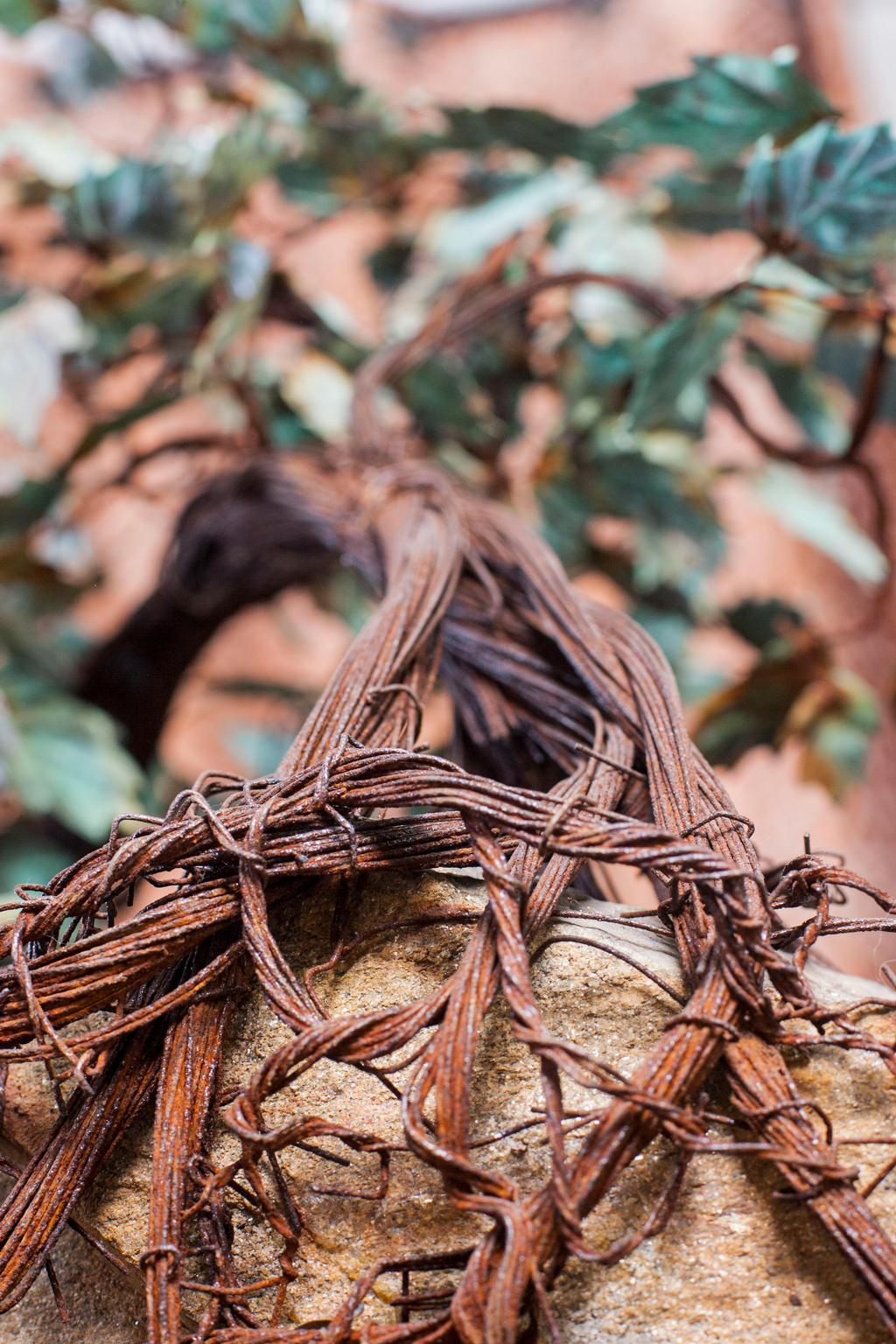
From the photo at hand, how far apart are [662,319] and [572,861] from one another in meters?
0.51

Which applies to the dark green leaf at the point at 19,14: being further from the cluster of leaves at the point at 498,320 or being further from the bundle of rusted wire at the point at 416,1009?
the bundle of rusted wire at the point at 416,1009

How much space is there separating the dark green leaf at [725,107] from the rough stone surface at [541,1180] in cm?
51

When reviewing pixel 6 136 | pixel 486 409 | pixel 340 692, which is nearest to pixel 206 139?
pixel 6 136

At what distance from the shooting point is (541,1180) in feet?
0.90

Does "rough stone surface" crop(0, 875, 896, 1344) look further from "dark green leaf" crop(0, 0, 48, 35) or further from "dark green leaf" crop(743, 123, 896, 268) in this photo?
"dark green leaf" crop(0, 0, 48, 35)

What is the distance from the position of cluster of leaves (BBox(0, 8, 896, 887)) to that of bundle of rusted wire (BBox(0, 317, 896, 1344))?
0.34 metres

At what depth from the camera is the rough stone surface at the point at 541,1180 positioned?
0.85 feet

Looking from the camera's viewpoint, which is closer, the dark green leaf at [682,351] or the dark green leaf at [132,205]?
the dark green leaf at [682,351]

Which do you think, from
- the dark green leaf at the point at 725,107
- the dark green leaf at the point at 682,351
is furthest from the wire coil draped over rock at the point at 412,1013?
the dark green leaf at the point at 725,107

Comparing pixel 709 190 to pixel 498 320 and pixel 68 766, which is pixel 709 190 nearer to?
pixel 498 320

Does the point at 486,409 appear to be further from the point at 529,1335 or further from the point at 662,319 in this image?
the point at 529,1335

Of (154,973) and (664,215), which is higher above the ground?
(664,215)

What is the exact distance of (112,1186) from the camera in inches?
11.6

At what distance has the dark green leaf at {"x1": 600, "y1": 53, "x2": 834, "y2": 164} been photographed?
59 centimetres
